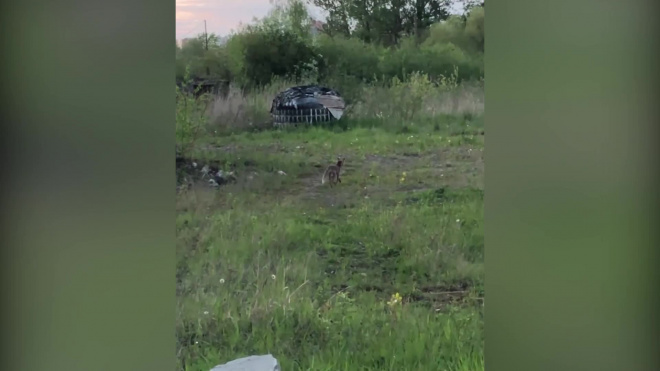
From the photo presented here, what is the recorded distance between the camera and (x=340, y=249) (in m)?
1.93

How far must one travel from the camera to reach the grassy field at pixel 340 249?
1876mm

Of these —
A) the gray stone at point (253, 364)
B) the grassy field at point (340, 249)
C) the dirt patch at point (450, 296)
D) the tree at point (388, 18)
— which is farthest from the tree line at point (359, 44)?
the gray stone at point (253, 364)

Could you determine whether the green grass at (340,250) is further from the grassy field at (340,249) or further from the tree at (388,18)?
the tree at (388,18)

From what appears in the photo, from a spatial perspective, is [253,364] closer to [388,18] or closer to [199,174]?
[199,174]

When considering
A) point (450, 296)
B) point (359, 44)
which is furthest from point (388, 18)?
point (450, 296)

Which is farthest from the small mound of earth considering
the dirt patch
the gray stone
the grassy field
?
the dirt patch

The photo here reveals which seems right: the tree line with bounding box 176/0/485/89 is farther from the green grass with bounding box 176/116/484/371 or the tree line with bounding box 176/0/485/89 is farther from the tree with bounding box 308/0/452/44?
the green grass with bounding box 176/116/484/371

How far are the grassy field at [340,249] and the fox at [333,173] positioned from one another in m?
0.02
